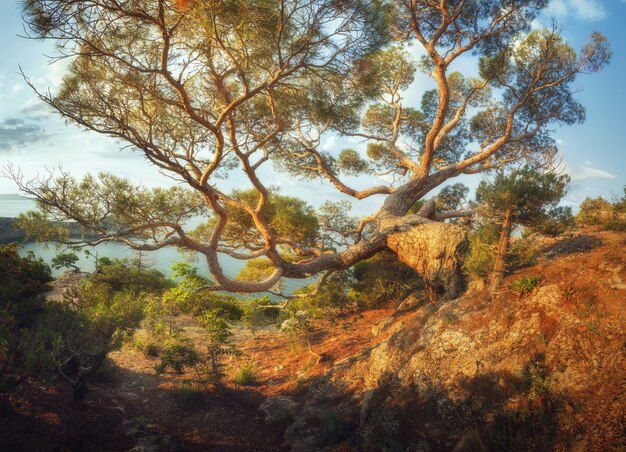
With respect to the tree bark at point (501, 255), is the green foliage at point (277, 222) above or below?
above

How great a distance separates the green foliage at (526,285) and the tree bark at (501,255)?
18.5 inches

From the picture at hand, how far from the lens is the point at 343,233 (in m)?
12.8

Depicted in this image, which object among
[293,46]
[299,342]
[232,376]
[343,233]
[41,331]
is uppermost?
[293,46]

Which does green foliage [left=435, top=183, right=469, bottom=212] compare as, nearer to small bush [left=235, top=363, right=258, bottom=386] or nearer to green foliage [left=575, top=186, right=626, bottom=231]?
green foliage [left=575, top=186, right=626, bottom=231]

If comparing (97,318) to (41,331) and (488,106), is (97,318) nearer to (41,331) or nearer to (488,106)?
(41,331)

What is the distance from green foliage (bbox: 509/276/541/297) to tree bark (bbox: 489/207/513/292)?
0.47 meters

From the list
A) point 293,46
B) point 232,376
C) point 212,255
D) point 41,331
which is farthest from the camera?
point 232,376

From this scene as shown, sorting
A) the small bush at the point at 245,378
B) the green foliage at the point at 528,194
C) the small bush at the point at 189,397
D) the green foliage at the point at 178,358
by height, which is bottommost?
the small bush at the point at 189,397

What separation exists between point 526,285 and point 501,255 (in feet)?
2.77

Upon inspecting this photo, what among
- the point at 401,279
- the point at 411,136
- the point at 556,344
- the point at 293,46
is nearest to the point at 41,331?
the point at 293,46

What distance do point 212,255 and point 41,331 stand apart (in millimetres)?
3072

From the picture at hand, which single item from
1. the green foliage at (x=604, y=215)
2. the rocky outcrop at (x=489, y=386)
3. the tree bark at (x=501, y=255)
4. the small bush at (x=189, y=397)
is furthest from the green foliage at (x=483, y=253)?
the small bush at (x=189, y=397)

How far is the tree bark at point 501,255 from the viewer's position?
6.18 m

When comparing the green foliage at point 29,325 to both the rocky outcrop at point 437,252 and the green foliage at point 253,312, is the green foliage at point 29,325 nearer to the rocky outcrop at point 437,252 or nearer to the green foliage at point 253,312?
the green foliage at point 253,312
